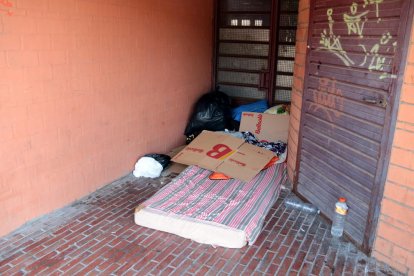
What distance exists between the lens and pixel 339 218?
129 inches

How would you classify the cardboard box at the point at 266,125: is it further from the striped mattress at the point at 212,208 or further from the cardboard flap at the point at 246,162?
the striped mattress at the point at 212,208

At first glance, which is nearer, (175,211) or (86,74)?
(175,211)

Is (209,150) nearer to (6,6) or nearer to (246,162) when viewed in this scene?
(246,162)

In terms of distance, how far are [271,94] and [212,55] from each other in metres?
1.12

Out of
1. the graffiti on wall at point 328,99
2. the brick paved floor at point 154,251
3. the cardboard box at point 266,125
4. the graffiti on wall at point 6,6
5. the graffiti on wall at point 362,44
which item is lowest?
the brick paved floor at point 154,251

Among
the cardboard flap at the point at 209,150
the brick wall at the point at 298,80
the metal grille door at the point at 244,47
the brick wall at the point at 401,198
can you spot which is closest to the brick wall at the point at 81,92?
the cardboard flap at the point at 209,150

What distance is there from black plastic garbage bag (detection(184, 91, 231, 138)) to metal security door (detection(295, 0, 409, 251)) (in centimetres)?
190

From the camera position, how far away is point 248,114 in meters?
5.55

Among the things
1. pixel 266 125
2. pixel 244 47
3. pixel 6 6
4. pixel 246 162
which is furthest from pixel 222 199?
pixel 244 47

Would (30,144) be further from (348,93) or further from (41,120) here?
(348,93)

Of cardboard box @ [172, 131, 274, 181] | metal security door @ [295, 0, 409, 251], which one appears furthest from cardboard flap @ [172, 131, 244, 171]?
metal security door @ [295, 0, 409, 251]

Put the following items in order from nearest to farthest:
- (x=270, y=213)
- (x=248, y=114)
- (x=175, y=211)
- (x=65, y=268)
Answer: (x=65, y=268), (x=175, y=211), (x=270, y=213), (x=248, y=114)

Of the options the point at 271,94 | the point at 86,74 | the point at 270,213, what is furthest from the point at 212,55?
the point at 270,213

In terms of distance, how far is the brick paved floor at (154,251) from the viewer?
2.85 metres
